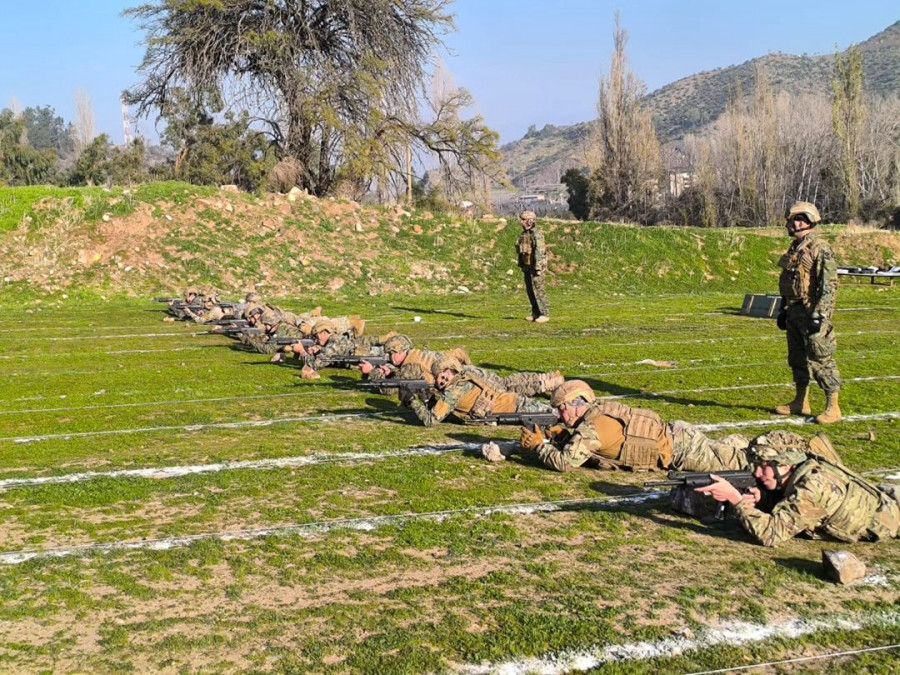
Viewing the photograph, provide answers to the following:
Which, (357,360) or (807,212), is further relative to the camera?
(357,360)

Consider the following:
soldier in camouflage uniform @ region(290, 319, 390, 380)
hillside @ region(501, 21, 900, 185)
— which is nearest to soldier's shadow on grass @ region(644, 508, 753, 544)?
soldier in camouflage uniform @ region(290, 319, 390, 380)

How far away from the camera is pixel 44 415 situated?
1093 centimetres

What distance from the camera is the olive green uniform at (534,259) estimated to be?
1872 centimetres

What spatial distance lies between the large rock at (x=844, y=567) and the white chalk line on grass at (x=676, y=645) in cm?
39

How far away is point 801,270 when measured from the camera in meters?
9.78

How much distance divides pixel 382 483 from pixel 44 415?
18.8 ft

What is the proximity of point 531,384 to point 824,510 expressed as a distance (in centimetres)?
496

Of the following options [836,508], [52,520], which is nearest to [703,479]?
[836,508]

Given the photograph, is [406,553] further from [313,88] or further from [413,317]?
[313,88]

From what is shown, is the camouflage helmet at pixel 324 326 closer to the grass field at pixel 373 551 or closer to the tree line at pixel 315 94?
the grass field at pixel 373 551

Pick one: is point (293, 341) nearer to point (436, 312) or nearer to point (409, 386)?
point (409, 386)

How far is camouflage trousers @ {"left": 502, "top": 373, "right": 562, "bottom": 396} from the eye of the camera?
1045cm

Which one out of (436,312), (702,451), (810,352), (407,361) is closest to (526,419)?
(702,451)

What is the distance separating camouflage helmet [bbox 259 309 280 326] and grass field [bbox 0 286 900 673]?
4106 mm
